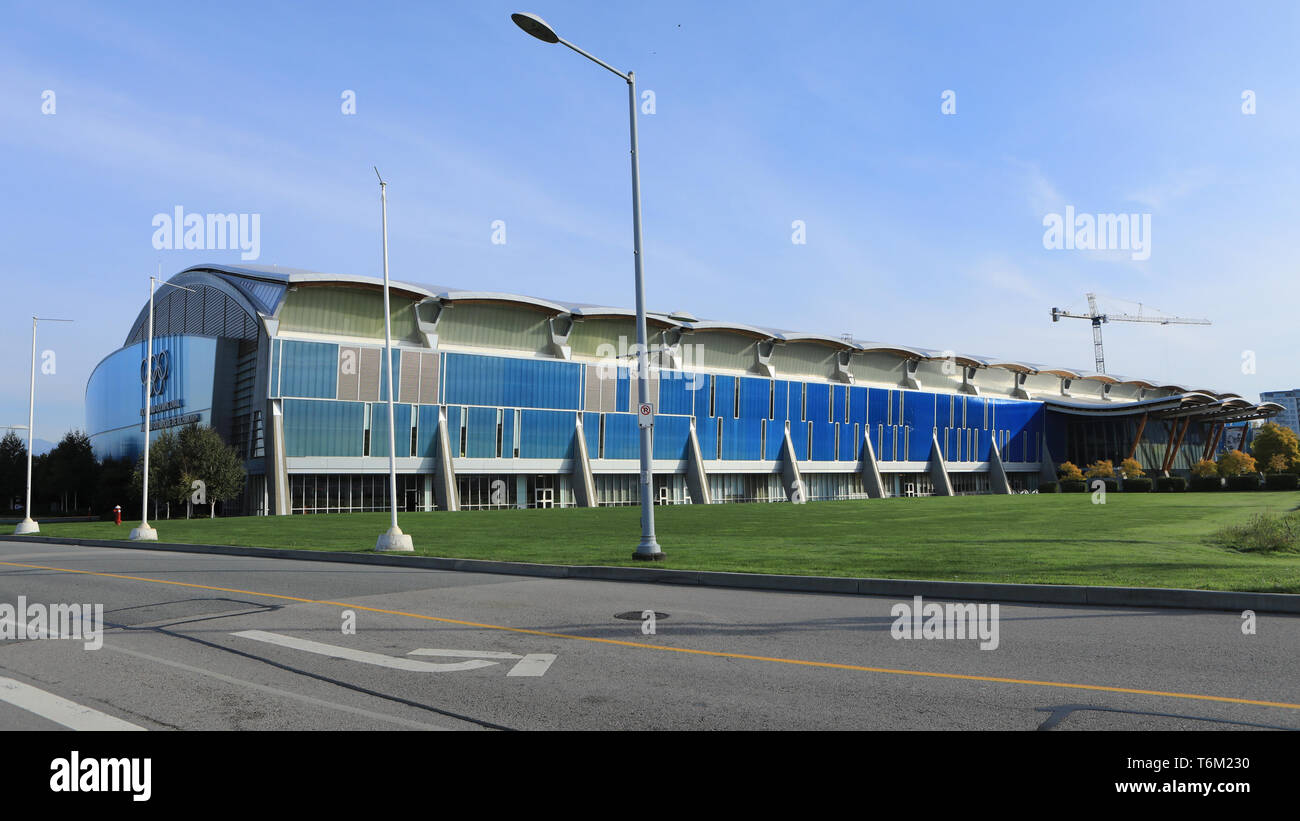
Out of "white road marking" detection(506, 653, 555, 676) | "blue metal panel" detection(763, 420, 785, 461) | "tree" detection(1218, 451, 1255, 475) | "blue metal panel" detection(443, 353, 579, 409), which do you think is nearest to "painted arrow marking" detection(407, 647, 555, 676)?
"white road marking" detection(506, 653, 555, 676)

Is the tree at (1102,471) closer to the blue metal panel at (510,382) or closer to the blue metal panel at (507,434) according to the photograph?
the blue metal panel at (510,382)

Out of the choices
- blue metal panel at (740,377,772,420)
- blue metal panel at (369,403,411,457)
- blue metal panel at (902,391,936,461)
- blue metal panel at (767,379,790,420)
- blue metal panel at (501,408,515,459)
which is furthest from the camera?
blue metal panel at (902,391,936,461)

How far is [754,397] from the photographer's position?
73.5 meters

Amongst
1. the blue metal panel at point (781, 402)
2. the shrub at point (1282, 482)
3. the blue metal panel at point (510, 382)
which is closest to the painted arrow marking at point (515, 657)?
the blue metal panel at point (510, 382)

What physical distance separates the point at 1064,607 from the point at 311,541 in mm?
19937

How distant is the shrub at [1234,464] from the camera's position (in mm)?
91062

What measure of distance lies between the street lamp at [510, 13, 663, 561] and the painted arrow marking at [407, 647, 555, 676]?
25.8ft

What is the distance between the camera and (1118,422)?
10338cm

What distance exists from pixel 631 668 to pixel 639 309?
1051cm

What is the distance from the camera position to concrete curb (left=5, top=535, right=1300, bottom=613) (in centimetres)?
1022

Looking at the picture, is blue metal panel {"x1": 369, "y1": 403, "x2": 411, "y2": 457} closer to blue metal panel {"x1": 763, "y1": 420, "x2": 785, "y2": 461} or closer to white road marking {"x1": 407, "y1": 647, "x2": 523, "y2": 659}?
blue metal panel {"x1": 763, "y1": 420, "x2": 785, "y2": 461}

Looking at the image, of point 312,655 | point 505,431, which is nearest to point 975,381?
point 505,431

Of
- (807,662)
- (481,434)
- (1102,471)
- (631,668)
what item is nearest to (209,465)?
(481,434)
